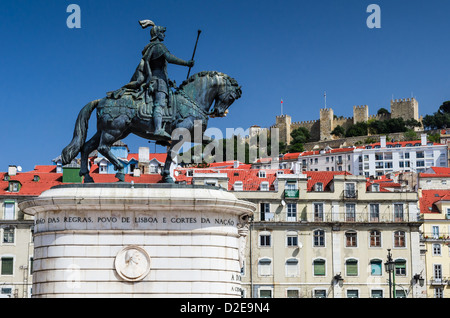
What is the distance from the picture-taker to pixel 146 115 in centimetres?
1995

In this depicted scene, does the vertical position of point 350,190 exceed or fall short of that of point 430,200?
it exceeds it

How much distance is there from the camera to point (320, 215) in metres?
59.9

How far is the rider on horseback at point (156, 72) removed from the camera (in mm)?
20031

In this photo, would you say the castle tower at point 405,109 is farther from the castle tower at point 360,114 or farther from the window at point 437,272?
the window at point 437,272

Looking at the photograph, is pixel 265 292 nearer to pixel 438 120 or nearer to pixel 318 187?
pixel 318 187

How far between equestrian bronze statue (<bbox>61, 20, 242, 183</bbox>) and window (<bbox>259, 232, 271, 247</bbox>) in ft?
127

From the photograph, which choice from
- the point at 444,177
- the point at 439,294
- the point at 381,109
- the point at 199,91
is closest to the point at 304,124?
the point at 381,109

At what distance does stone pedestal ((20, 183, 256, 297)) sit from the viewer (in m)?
18.0

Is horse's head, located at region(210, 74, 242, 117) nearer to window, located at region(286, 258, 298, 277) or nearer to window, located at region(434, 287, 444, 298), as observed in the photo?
window, located at region(286, 258, 298, 277)

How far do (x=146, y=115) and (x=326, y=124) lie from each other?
6361 inches

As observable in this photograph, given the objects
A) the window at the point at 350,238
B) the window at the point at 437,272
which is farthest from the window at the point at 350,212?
the window at the point at 437,272

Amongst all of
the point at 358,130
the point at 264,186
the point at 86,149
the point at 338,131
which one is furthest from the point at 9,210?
the point at 338,131
